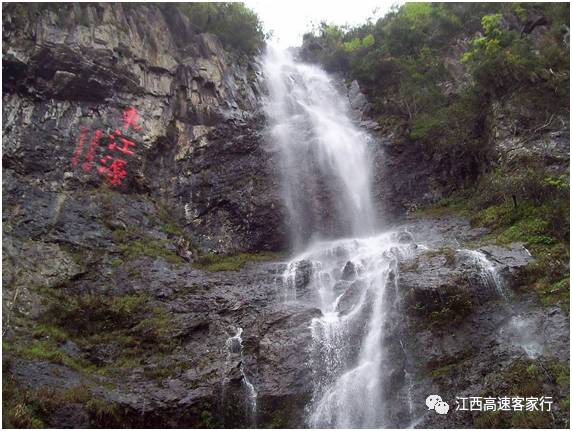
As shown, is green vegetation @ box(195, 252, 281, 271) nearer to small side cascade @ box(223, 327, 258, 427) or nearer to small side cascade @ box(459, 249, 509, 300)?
small side cascade @ box(223, 327, 258, 427)

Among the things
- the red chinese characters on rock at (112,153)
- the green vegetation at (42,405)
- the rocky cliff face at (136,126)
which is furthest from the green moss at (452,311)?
the red chinese characters on rock at (112,153)

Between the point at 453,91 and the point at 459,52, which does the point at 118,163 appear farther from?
the point at 459,52

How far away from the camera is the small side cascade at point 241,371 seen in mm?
9758

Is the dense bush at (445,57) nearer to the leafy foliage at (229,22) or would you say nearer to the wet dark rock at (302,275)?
the leafy foliage at (229,22)

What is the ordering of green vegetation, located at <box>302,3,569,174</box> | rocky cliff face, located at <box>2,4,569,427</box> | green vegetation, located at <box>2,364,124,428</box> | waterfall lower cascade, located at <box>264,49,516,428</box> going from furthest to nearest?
green vegetation, located at <box>302,3,569,174</box>
waterfall lower cascade, located at <box>264,49,516,428</box>
rocky cliff face, located at <box>2,4,569,427</box>
green vegetation, located at <box>2,364,124,428</box>

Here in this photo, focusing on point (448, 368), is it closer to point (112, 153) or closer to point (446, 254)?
point (446, 254)

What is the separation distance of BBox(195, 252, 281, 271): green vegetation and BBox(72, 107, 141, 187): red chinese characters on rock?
3825 millimetres

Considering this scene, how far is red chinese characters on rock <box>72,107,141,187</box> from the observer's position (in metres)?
15.1

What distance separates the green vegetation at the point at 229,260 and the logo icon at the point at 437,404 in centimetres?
703

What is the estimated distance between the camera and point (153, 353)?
10.9 meters

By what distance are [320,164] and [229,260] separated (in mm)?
5386

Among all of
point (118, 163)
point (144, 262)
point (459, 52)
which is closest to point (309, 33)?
point (459, 52)

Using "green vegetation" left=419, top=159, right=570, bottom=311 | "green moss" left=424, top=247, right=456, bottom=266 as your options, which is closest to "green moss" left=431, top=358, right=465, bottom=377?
"green vegetation" left=419, top=159, right=570, bottom=311

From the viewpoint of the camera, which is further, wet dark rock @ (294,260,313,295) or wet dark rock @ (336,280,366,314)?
wet dark rock @ (294,260,313,295)
